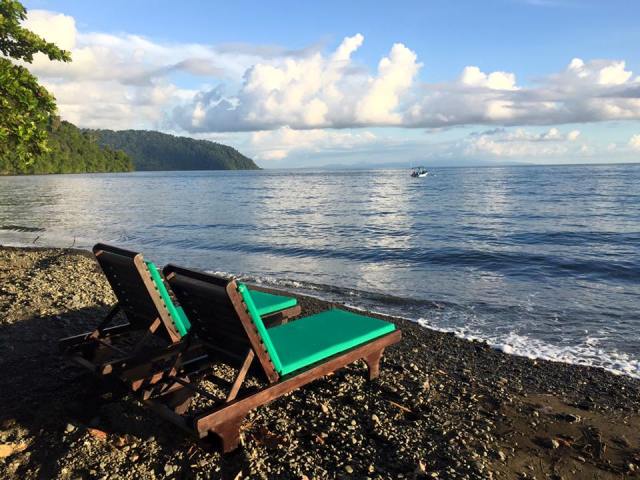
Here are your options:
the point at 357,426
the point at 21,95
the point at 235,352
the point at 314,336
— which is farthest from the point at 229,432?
the point at 21,95

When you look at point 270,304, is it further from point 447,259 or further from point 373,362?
point 447,259

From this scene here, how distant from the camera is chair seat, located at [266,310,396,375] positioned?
15.6ft

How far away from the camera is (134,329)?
5.77m

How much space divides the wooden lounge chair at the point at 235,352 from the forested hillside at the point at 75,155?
158 metres

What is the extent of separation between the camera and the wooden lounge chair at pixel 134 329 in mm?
4770

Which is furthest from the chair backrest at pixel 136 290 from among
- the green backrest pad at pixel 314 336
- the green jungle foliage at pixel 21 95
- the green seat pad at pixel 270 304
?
the green jungle foliage at pixel 21 95

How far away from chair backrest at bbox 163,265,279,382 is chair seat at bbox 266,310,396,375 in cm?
44

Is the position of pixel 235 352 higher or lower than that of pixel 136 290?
lower

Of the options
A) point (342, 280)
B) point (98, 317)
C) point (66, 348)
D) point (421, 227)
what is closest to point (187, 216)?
point (421, 227)

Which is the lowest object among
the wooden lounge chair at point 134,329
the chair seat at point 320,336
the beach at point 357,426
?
the beach at point 357,426

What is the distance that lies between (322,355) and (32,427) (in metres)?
2.82

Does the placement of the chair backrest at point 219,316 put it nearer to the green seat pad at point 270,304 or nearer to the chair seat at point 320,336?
the chair seat at point 320,336

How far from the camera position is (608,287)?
44.2ft

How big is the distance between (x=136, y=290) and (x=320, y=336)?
2106 mm
